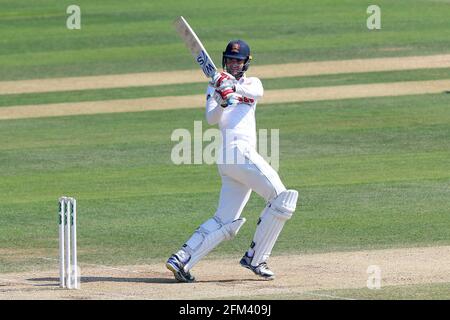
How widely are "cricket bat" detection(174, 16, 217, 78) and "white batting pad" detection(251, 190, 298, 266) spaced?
1.33m

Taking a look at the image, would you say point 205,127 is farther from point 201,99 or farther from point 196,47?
point 196,47

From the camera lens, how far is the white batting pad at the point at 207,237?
1202 centimetres

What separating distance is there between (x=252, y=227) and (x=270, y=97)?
11.1 metres

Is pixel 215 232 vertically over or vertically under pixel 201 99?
under

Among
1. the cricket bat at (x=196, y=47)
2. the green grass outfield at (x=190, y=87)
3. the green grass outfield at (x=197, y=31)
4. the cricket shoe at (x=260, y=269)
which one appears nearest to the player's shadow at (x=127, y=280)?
the cricket shoe at (x=260, y=269)

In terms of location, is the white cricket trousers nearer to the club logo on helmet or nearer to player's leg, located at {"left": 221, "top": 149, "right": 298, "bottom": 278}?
player's leg, located at {"left": 221, "top": 149, "right": 298, "bottom": 278}

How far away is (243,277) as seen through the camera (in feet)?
40.5

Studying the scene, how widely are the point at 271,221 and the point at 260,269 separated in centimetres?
46

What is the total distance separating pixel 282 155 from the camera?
20.5 meters

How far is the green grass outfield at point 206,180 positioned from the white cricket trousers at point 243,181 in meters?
1.54

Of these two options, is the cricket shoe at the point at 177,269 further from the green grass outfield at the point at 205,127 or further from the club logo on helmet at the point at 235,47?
the club logo on helmet at the point at 235,47

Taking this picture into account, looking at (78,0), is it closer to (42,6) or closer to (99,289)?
(42,6)

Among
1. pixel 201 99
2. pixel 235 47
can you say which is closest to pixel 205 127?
pixel 201 99

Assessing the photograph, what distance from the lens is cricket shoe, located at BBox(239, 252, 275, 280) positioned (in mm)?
12078
